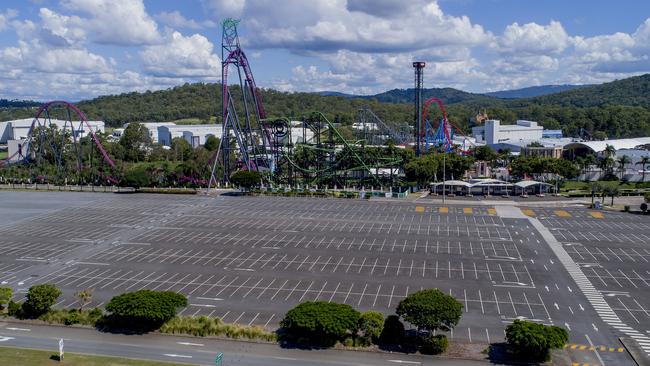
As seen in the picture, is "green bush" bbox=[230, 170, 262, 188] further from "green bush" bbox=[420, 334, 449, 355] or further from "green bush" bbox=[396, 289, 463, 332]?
"green bush" bbox=[420, 334, 449, 355]

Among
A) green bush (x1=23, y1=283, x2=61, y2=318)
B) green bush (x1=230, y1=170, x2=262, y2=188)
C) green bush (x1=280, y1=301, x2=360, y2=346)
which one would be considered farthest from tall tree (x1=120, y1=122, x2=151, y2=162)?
green bush (x1=280, y1=301, x2=360, y2=346)

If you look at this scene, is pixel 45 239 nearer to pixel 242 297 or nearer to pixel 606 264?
pixel 242 297

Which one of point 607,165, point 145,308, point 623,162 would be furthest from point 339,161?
point 145,308

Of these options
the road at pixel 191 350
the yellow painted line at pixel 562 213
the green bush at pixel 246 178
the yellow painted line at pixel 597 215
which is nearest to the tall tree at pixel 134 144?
the green bush at pixel 246 178

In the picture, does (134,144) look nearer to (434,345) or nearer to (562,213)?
(562,213)

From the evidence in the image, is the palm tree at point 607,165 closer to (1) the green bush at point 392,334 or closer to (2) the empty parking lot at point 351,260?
(2) the empty parking lot at point 351,260

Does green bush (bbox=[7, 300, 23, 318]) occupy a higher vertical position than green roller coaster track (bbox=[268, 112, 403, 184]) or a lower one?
lower
